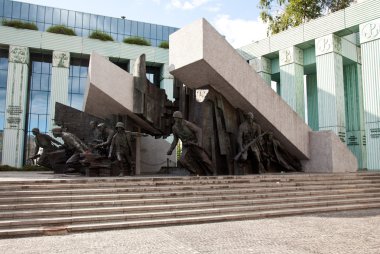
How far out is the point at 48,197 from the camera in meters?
6.31

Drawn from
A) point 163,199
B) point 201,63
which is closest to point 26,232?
point 163,199

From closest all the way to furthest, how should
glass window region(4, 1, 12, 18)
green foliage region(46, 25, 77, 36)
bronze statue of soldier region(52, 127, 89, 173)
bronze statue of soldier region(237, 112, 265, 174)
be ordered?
bronze statue of soldier region(237, 112, 265, 174) < bronze statue of soldier region(52, 127, 89, 173) < green foliage region(46, 25, 77, 36) < glass window region(4, 1, 12, 18)

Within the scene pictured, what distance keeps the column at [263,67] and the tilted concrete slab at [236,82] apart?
37.8ft

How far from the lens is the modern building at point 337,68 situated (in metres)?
17.5

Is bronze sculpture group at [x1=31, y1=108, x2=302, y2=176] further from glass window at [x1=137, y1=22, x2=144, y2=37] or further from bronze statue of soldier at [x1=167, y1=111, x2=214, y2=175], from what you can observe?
glass window at [x1=137, y1=22, x2=144, y2=37]

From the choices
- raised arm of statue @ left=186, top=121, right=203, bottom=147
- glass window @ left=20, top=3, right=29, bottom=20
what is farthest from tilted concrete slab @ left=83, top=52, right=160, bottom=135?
glass window @ left=20, top=3, right=29, bottom=20

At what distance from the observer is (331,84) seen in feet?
62.8

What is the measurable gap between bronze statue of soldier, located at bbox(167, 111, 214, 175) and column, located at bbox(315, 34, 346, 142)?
11.3m

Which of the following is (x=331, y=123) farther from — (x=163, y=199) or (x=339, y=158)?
(x=163, y=199)

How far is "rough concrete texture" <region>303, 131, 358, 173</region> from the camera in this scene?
12.0m

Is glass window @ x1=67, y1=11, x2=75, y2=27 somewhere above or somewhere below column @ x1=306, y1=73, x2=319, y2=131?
above

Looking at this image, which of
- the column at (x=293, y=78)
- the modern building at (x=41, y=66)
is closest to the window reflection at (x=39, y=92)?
the modern building at (x=41, y=66)

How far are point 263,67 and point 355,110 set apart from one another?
6264 mm

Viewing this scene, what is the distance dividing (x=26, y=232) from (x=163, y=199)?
247 cm
